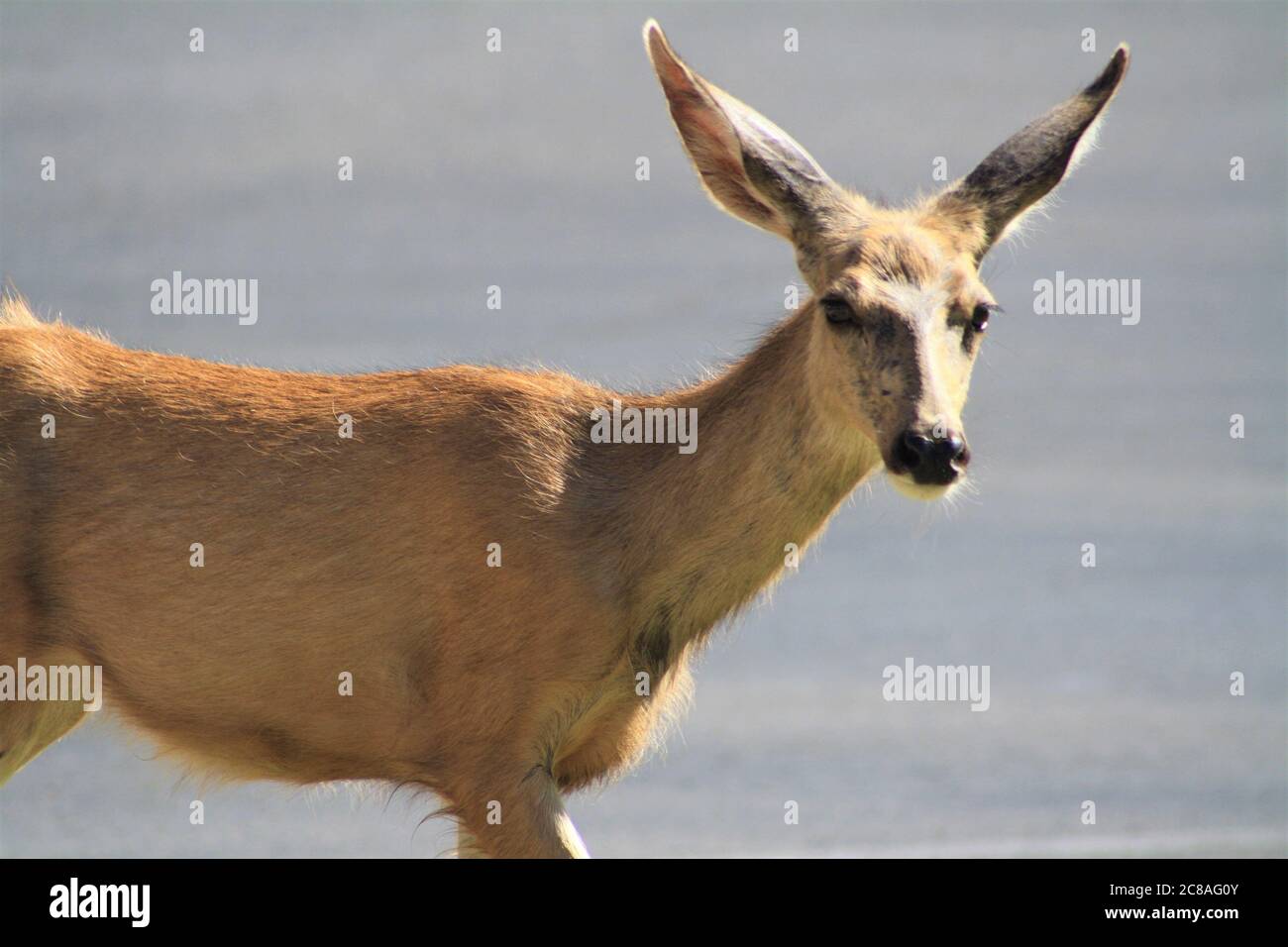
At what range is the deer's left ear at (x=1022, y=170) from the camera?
11547 mm

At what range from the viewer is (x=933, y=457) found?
394 inches

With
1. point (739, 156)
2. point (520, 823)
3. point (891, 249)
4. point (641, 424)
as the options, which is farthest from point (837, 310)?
point (520, 823)

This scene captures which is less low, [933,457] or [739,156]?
[739,156]

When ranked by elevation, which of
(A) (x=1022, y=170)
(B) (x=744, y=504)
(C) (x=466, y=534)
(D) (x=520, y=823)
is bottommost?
(D) (x=520, y=823)

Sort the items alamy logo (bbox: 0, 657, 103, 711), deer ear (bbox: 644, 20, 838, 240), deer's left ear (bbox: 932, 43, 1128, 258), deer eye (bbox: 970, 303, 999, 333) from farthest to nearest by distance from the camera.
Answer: deer's left ear (bbox: 932, 43, 1128, 258)
alamy logo (bbox: 0, 657, 103, 711)
deer ear (bbox: 644, 20, 838, 240)
deer eye (bbox: 970, 303, 999, 333)

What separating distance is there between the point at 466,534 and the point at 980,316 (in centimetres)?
299

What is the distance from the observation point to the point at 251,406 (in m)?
11.7

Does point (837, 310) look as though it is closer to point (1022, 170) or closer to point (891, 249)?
point (891, 249)

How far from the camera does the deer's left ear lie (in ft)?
37.9

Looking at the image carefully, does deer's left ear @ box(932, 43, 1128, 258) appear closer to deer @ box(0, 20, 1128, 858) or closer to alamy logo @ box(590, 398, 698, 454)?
deer @ box(0, 20, 1128, 858)

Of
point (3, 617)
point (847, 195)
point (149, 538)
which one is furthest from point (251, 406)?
point (847, 195)

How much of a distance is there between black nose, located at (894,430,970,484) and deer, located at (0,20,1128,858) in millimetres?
756

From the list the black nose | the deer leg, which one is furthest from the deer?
the black nose

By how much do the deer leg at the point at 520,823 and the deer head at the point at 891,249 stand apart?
2.49 m
